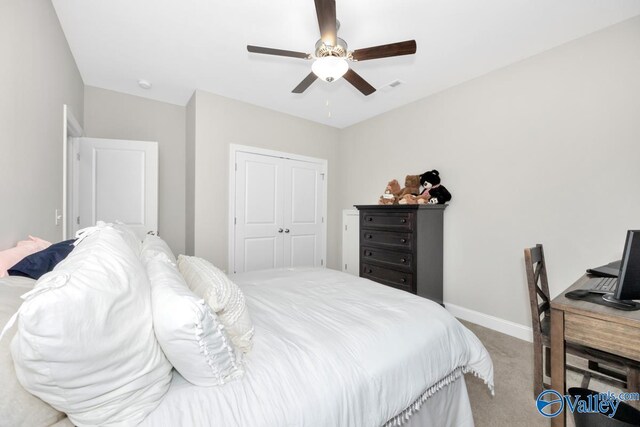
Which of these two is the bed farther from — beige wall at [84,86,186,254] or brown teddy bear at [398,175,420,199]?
beige wall at [84,86,186,254]

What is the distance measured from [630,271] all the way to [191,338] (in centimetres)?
177

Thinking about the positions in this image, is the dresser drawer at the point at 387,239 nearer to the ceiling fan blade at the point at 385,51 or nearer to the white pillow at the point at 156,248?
the ceiling fan blade at the point at 385,51

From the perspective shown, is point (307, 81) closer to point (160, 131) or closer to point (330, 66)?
point (330, 66)

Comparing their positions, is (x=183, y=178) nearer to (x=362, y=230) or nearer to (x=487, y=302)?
(x=362, y=230)

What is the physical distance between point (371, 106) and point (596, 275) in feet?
9.38

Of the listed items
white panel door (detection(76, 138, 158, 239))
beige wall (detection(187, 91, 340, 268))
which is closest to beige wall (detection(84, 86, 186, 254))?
white panel door (detection(76, 138, 158, 239))

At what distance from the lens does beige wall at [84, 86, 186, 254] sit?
3.19 metres

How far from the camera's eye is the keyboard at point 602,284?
4.49ft

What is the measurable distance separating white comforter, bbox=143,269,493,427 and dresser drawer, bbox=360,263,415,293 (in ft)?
3.91

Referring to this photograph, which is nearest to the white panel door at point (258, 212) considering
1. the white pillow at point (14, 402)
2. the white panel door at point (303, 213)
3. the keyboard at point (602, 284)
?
the white panel door at point (303, 213)

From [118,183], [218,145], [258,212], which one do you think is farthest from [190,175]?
[258,212]

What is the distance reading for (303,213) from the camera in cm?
417

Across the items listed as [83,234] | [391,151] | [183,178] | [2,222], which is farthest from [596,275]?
[183,178]

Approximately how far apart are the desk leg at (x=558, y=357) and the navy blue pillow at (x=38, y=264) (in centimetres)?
232
